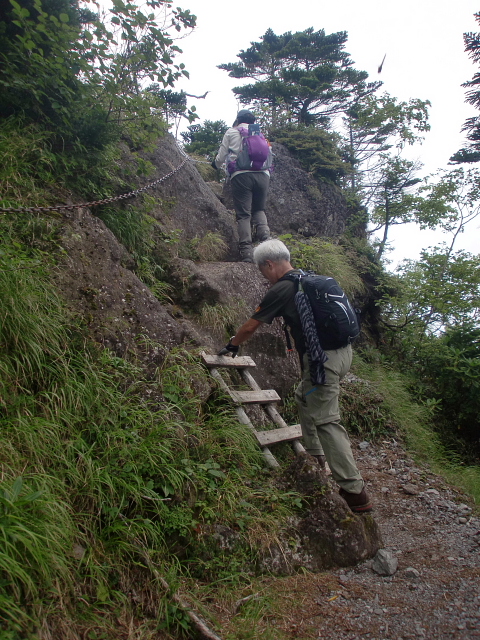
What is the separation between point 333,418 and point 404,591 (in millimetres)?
1287

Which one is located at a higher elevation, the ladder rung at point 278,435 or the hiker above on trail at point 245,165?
the hiker above on trail at point 245,165

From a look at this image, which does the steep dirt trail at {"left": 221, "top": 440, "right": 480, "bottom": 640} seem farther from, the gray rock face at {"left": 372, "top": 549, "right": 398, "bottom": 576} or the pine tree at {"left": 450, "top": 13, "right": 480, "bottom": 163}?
the pine tree at {"left": 450, "top": 13, "right": 480, "bottom": 163}

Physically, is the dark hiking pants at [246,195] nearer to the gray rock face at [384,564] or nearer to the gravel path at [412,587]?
the gravel path at [412,587]

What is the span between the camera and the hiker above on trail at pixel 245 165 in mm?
6988

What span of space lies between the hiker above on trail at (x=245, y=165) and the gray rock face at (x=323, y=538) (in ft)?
14.8

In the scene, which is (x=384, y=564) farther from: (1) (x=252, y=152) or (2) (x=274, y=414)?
(1) (x=252, y=152)

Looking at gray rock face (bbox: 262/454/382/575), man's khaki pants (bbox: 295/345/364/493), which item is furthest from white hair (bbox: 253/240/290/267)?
gray rock face (bbox: 262/454/382/575)

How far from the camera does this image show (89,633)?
2004 mm

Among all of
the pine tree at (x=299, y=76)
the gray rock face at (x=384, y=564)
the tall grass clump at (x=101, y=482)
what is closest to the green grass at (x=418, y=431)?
the gray rock face at (x=384, y=564)

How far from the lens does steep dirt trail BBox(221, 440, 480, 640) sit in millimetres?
2404

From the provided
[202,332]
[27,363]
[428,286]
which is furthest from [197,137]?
[27,363]

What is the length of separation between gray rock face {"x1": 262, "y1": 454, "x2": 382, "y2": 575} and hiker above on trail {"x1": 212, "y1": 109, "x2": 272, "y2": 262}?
4521mm

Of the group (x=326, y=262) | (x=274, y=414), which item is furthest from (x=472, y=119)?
(x=274, y=414)

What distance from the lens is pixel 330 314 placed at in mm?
3541
